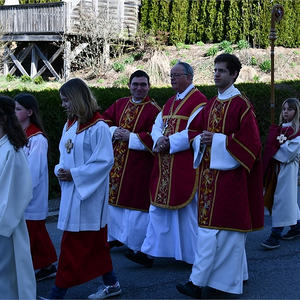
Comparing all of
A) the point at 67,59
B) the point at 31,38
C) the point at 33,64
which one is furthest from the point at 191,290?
the point at 33,64

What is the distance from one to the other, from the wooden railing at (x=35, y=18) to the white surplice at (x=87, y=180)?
67.3 feet

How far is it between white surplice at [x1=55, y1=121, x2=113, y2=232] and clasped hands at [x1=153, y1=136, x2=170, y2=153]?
1.30m

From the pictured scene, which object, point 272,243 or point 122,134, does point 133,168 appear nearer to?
point 122,134

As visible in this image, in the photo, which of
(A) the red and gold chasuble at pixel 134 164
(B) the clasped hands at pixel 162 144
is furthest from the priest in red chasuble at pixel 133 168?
(B) the clasped hands at pixel 162 144

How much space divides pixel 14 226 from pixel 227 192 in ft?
6.13

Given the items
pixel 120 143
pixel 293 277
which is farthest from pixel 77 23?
pixel 293 277

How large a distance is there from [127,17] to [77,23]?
3.60 meters

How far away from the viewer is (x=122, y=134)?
262 inches

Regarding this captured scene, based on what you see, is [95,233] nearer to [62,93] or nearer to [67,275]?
[67,275]

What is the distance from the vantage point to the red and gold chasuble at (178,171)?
6.20 m

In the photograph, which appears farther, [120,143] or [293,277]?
[120,143]

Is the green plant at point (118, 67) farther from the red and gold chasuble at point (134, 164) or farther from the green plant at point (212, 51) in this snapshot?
the red and gold chasuble at point (134, 164)

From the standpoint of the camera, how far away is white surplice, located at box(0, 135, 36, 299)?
4.16 metres

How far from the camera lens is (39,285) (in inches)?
219
